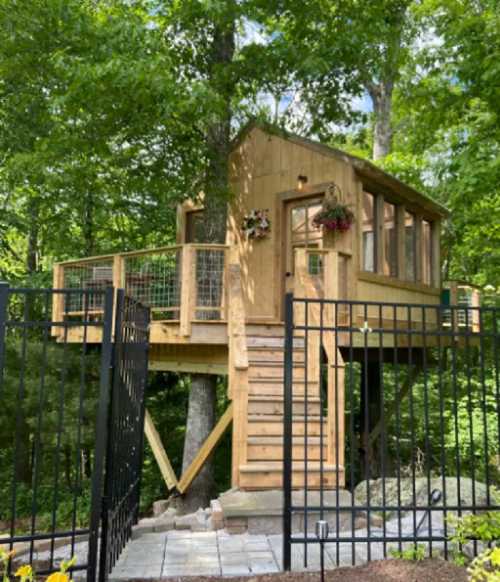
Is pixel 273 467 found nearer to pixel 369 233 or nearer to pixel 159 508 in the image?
pixel 159 508

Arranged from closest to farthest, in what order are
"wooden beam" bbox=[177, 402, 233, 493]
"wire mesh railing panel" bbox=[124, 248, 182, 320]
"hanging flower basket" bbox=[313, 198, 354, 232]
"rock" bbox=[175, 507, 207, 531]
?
"rock" bbox=[175, 507, 207, 531], "wooden beam" bbox=[177, 402, 233, 493], "wire mesh railing panel" bbox=[124, 248, 182, 320], "hanging flower basket" bbox=[313, 198, 354, 232]

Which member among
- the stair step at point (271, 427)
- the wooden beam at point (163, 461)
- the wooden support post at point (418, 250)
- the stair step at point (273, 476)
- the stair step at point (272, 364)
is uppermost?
the wooden support post at point (418, 250)

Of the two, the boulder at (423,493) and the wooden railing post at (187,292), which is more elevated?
the wooden railing post at (187,292)

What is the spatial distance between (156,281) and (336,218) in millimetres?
2932

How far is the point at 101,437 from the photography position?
323 cm

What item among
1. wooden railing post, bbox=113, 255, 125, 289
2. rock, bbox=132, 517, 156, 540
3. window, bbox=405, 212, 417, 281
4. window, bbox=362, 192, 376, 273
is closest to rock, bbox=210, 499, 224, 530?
rock, bbox=132, 517, 156, 540

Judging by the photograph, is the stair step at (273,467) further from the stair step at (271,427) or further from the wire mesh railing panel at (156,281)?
the wire mesh railing panel at (156,281)

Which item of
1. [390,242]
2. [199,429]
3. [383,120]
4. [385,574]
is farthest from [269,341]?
[383,120]

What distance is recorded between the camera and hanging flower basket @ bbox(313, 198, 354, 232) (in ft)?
25.3

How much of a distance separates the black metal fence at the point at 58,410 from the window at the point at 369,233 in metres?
4.49

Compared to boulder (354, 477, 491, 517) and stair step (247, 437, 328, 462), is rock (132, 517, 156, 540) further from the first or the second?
boulder (354, 477, 491, 517)

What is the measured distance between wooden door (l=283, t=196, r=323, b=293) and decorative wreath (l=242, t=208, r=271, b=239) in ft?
1.19

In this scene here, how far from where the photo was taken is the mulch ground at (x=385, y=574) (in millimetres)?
3201

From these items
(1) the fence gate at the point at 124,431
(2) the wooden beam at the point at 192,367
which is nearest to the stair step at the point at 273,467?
(1) the fence gate at the point at 124,431
